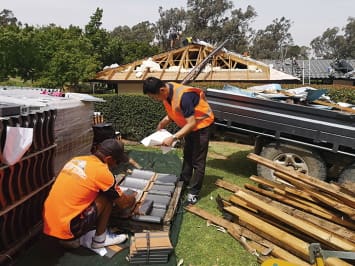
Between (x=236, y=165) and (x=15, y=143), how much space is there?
501 centimetres

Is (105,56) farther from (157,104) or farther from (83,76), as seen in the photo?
(157,104)

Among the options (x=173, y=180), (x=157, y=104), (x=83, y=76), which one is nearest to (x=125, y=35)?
(x=83, y=76)

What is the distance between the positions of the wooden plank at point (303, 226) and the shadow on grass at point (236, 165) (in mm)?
2420

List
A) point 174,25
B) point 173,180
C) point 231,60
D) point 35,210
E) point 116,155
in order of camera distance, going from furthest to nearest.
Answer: point 174,25 < point 231,60 < point 173,180 < point 35,210 < point 116,155

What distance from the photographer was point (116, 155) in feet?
10.9

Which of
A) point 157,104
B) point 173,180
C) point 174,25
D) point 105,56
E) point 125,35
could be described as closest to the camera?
point 173,180

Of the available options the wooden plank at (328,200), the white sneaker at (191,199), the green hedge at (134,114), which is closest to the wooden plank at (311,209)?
the wooden plank at (328,200)

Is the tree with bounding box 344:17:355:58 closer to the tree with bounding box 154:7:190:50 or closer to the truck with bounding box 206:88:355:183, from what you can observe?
the tree with bounding box 154:7:190:50

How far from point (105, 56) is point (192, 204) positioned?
24491mm

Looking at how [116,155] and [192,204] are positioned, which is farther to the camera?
[192,204]

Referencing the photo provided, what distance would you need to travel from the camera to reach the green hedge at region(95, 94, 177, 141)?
8836 millimetres

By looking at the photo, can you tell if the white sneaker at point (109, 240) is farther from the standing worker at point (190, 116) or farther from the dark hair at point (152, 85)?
the dark hair at point (152, 85)

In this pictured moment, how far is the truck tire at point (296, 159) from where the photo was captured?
510cm

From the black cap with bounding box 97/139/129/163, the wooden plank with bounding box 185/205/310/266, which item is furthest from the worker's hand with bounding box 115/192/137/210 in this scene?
the wooden plank with bounding box 185/205/310/266
